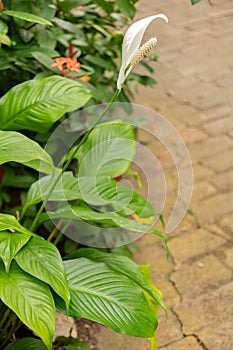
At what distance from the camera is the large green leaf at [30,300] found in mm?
1201

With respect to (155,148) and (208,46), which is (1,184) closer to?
(155,148)

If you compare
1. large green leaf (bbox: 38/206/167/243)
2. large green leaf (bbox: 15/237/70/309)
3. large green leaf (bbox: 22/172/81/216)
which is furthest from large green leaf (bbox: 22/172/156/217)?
large green leaf (bbox: 15/237/70/309)

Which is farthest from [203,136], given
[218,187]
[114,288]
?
[114,288]

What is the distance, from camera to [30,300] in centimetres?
124

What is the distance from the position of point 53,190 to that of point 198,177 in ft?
4.15

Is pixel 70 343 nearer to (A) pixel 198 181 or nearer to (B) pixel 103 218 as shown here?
(B) pixel 103 218

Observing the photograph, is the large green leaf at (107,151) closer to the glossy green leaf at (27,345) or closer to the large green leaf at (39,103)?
the large green leaf at (39,103)

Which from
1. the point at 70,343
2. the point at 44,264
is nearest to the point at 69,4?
the point at 44,264

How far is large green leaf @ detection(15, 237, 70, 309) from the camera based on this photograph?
1.25 metres

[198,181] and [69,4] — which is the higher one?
[69,4]

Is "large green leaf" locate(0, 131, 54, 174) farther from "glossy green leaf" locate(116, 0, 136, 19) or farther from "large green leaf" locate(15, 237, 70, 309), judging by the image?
"glossy green leaf" locate(116, 0, 136, 19)

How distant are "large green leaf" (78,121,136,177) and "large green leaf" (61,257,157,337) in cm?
38

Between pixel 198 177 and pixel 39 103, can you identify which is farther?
pixel 198 177

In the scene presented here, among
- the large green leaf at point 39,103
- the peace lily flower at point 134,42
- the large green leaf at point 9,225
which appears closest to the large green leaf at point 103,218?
the large green leaf at point 9,225
